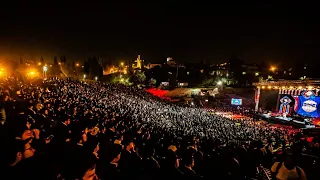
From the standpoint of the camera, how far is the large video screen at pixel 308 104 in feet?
88.2

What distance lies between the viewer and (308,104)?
92.1 feet

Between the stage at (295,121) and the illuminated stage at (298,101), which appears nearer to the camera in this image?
the stage at (295,121)

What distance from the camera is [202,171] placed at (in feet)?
19.0

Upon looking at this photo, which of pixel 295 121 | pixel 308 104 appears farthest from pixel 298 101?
pixel 295 121

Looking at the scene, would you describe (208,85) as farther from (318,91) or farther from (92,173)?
(92,173)

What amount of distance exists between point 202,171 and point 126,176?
1.99m

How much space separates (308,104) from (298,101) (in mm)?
1898

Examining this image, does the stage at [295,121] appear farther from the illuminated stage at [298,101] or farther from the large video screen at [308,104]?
the large video screen at [308,104]

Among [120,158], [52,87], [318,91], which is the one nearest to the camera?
[120,158]

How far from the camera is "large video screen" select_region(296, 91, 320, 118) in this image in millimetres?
26891

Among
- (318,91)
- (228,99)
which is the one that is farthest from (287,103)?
(228,99)

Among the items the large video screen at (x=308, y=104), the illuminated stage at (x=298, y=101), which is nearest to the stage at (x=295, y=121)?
the illuminated stage at (x=298, y=101)

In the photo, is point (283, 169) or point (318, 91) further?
point (318, 91)

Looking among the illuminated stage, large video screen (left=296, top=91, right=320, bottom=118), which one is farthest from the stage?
large video screen (left=296, top=91, right=320, bottom=118)
